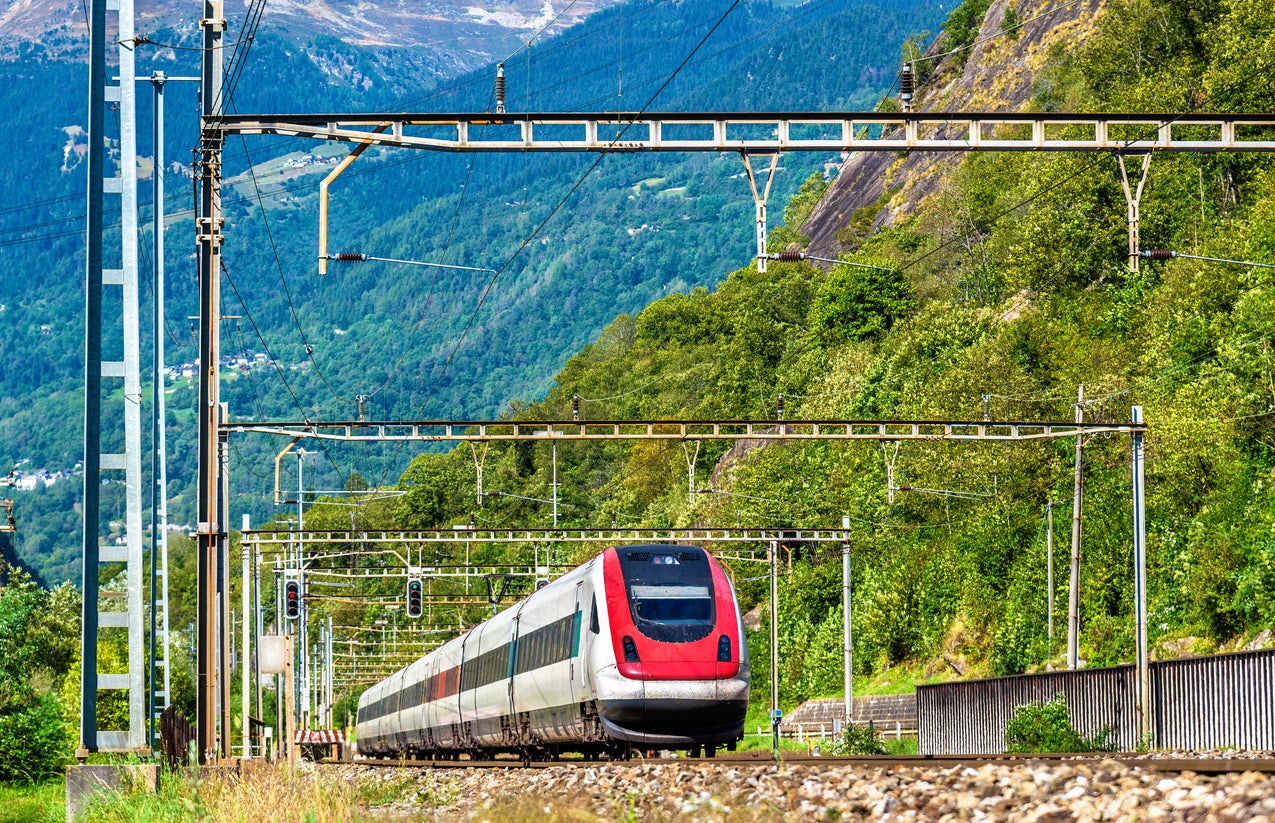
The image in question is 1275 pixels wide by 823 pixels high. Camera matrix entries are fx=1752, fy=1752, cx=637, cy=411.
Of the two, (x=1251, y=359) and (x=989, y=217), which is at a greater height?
(x=989, y=217)

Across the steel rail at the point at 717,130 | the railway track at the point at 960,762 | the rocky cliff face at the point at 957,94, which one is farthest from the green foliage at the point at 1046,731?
the rocky cliff face at the point at 957,94

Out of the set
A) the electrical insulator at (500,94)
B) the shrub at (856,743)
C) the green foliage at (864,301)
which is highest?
the green foliage at (864,301)

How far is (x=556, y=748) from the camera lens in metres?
31.9

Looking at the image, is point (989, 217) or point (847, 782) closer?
point (847, 782)

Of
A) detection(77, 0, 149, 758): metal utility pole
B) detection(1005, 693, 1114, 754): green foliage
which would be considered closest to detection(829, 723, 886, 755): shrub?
detection(1005, 693, 1114, 754): green foliage

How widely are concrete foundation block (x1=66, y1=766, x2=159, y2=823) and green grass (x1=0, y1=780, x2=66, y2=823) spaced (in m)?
2.17

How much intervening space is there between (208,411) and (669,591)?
7566 mm

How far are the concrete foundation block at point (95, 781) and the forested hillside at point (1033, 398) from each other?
28.6 meters

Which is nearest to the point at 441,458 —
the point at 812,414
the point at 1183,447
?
the point at 812,414

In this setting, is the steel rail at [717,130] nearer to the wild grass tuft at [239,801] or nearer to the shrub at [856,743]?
the wild grass tuft at [239,801]

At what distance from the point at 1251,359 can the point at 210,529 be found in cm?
3224

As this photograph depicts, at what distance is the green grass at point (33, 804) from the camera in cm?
2527

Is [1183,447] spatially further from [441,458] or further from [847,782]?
[441,458]

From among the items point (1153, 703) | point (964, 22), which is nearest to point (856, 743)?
point (1153, 703)
